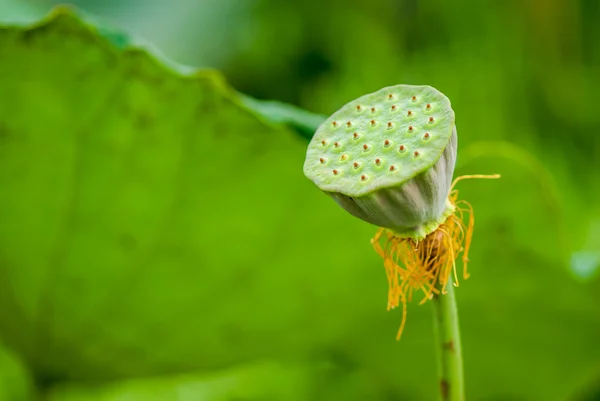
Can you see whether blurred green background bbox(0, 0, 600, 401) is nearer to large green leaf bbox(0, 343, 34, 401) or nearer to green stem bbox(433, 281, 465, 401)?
large green leaf bbox(0, 343, 34, 401)

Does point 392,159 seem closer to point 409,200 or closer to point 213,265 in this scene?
point 409,200

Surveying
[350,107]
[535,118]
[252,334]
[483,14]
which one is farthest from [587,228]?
[350,107]

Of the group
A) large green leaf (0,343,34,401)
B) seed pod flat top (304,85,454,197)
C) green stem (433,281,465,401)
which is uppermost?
large green leaf (0,343,34,401)

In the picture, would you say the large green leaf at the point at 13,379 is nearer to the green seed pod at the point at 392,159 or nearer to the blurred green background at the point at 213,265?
the blurred green background at the point at 213,265

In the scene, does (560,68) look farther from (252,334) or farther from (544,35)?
(252,334)

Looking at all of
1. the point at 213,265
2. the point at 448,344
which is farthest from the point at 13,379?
the point at 448,344

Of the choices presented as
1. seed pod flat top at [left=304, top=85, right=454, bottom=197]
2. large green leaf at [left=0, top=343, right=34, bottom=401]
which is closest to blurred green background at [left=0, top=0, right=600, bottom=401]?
large green leaf at [left=0, top=343, right=34, bottom=401]
